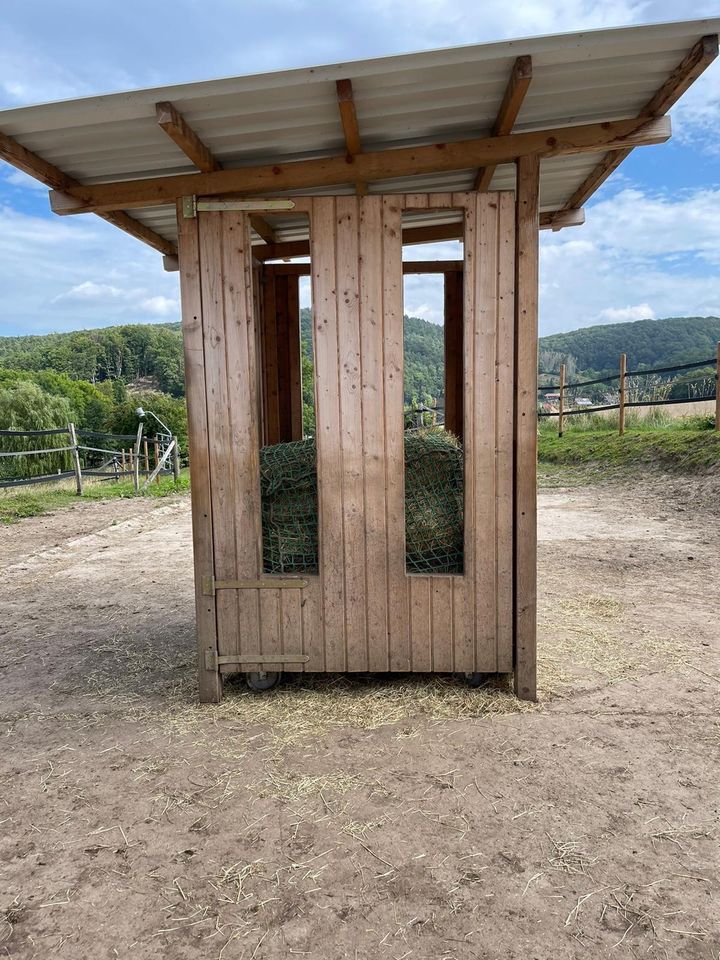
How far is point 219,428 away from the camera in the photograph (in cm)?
348

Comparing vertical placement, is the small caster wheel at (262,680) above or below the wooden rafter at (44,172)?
below

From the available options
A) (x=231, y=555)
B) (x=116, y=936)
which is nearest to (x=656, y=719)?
(x=231, y=555)

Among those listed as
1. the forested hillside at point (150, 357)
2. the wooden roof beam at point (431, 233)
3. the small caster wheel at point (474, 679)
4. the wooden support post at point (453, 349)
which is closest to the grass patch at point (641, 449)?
the forested hillside at point (150, 357)

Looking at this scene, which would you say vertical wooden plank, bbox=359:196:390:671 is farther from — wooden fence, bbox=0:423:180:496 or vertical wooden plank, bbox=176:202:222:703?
wooden fence, bbox=0:423:180:496

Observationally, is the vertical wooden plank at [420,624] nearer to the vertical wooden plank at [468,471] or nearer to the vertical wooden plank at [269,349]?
the vertical wooden plank at [468,471]

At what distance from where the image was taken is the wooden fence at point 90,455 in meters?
12.7

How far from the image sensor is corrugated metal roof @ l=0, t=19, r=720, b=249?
2746 millimetres

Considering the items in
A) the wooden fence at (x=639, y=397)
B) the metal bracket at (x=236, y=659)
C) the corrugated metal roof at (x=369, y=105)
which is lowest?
the metal bracket at (x=236, y=659)

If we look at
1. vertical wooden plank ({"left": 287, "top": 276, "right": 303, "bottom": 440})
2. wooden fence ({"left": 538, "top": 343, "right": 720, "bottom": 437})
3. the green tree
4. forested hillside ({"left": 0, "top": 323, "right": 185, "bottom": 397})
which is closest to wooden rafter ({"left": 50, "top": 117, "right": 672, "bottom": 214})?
vertical wooden plank ({"left": 287, "top": 276, "right": 303, "bottom": 440})

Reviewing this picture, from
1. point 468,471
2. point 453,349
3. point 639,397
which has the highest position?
point 453,349

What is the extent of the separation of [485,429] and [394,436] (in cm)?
46

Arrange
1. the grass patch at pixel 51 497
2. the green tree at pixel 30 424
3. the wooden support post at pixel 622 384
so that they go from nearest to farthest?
the grass patch at pixel 51 497 → the wooden support post at pixel 622 384 → the green tree at pixel 30 424

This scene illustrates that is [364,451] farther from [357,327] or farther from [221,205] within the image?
[221,205]

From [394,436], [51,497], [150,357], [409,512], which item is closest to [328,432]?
[394,436]
